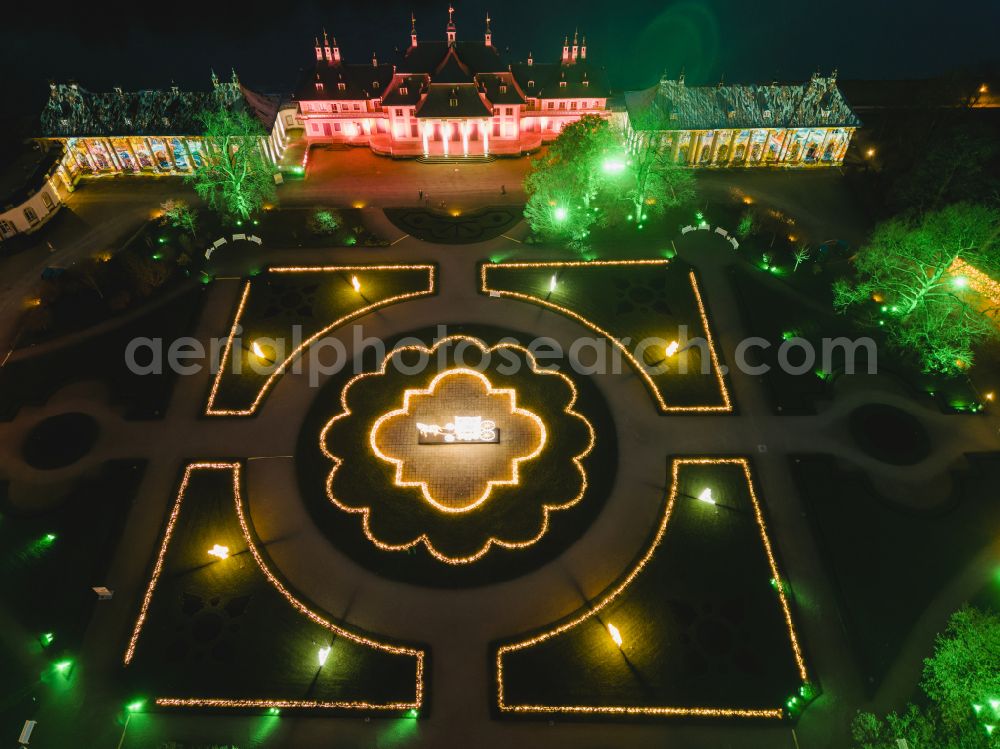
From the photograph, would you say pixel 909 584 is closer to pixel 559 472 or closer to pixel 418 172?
pixel 559 472

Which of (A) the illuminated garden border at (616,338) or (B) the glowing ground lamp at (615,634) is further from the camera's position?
(A) the illuminated garden border at (616,338)

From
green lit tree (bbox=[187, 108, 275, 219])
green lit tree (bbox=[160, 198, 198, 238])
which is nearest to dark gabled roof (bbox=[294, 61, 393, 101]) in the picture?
green lit tree (bbox=[187, 108, 275, 219])

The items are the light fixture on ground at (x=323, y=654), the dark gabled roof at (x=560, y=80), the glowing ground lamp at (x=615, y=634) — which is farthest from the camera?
the dark gabled roof at (x=560, y=80)

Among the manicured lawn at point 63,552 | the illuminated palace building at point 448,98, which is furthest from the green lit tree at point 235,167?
the manicured lawn at point 63,552

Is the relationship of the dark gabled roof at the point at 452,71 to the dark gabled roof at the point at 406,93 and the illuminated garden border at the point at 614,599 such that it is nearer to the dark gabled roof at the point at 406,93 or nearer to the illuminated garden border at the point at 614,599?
the dark gabled roof at the point at 406,93

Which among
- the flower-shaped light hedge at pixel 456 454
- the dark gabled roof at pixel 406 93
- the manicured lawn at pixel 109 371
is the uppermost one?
the dark gabled roof at pixel 406 93

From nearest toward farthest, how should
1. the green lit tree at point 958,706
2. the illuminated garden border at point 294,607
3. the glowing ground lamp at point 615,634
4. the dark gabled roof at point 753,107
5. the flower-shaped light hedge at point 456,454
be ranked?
1. the green lit tree at point 958,706
2. the illuminated garden border at point 294,607
3. the glowing ground lamp at point 615,634
4. the flower-shaped light hedge at point 456,454
5. the dark gabled roof at point 753,107
